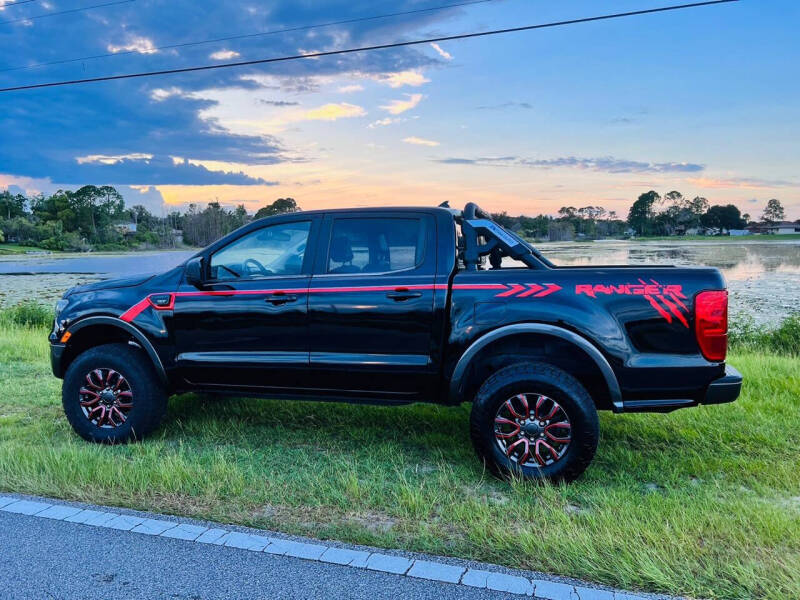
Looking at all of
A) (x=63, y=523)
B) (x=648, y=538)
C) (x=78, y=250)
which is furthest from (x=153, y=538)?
(x=78, y=250)

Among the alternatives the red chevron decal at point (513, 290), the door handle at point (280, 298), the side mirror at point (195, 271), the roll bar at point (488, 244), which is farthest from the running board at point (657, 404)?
the side mirror at point (195, 271)

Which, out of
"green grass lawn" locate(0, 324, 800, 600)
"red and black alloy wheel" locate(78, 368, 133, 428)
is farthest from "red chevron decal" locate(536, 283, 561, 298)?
"red and black alloy wheel" locate(78, 368, 133, 428)

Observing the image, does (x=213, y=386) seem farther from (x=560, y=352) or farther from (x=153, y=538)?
(x=560, y=352)

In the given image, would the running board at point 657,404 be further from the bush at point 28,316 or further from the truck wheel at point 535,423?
the bush at point 28,316

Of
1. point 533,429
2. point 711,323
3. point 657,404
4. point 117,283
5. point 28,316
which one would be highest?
point 117,283

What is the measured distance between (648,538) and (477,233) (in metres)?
2.44

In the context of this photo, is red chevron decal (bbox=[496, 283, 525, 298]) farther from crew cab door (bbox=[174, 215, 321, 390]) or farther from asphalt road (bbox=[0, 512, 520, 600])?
asphalt road (bbox=[0, 512, 520, 600])

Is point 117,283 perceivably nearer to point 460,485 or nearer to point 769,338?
point 460,485

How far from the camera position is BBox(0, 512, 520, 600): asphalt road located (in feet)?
9.10

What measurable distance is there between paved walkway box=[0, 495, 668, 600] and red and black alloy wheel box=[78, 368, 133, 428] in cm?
142

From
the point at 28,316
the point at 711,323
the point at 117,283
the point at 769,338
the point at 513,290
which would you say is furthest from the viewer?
the point at 28,316

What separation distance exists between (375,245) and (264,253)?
930mm

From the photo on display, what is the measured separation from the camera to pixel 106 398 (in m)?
4.91

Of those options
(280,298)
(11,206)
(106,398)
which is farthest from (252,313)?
(11,206)
